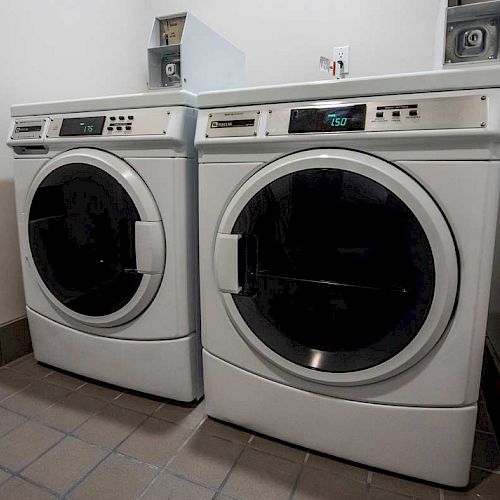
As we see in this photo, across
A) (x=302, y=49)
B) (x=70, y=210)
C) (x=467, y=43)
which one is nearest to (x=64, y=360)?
(x=70, y=210)

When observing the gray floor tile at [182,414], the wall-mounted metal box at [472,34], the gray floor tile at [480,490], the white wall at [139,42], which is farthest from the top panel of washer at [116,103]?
the gray floor tile at [480,490]

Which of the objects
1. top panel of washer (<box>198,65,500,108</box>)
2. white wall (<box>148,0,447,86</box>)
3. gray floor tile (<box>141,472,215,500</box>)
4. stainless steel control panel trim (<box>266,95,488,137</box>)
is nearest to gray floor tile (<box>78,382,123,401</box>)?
gray floor tile (<box>141,472,215,500</box>)

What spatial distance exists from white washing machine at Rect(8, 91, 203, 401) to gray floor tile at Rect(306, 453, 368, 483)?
1.26ft

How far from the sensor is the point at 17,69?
137 centimetres

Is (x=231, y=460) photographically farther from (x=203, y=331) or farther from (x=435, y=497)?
(x=435, y=497)

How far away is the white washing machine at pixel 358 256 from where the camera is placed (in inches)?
28.6

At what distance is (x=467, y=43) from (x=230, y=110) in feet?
1.85

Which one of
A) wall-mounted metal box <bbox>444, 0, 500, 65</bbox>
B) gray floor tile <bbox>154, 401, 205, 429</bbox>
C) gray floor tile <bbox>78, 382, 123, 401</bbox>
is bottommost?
gray floor tile <bbox>154, 401, 205, 429</bbox>

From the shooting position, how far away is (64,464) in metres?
0.92

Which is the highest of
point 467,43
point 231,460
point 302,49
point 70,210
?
point 302,49

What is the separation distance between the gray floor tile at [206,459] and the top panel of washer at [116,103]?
877mm

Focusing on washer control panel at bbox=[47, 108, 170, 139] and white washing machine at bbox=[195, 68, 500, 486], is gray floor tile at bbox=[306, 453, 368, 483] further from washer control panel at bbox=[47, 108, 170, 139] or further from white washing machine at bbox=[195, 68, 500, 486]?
washer control panel at bbox=[47, 108, 170, 139]

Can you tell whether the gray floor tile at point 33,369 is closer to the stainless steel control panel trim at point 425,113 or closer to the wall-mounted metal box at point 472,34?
the stainless steel control panel trim at point 425,113

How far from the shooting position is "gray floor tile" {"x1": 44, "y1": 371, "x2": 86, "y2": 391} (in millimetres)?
1246
